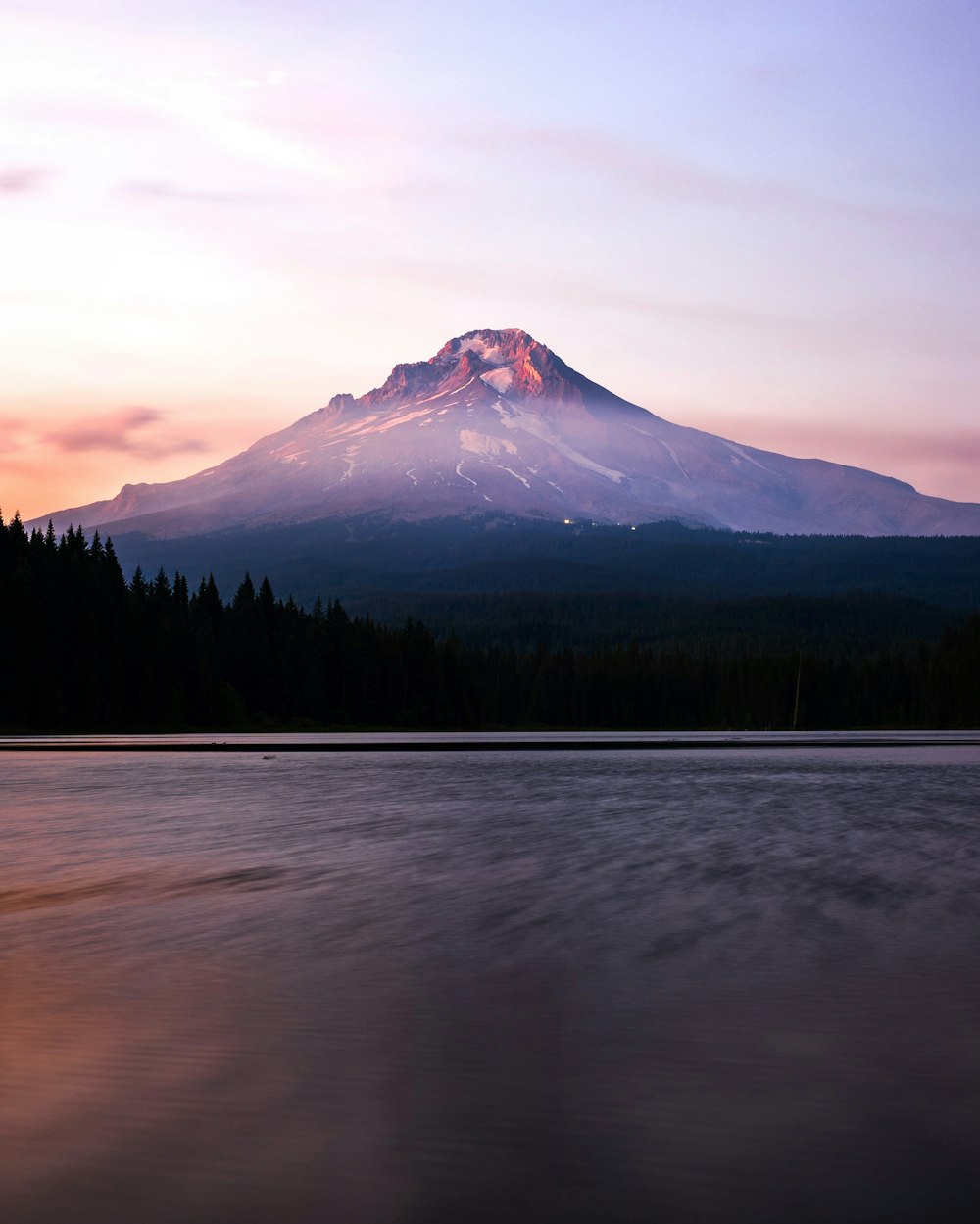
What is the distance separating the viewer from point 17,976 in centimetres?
1822

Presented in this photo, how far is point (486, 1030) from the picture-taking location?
14938 mm

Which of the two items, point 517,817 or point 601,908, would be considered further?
point 517,817

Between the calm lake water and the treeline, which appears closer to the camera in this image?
the calm lake water

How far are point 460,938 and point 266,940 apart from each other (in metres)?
2.98

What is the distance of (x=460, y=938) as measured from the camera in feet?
71.3

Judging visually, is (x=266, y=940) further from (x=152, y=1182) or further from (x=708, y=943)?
(x=152, y=1182)

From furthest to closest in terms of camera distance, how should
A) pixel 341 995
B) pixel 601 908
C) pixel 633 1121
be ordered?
pixel 601 908
pixel 341 995
pixel 633 1121

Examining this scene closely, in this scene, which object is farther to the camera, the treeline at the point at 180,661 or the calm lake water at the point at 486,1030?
the treeline at the point at 180,661

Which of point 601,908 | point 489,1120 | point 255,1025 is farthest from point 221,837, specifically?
point 489,1120

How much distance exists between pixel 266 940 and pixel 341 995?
4657 mm

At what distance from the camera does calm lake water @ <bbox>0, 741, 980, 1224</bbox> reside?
968 centimetres

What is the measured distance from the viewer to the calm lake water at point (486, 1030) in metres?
9.68

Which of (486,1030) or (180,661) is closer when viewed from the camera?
(486,1030)

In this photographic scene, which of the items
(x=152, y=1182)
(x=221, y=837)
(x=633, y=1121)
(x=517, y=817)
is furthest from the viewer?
(x=517, y=817)
